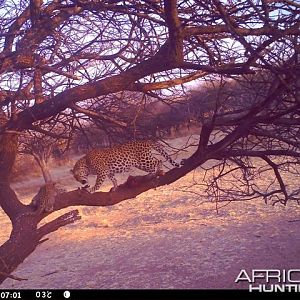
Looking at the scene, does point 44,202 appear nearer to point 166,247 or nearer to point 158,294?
point 158,294

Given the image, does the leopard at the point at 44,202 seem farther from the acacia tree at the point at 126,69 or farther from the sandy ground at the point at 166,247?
the sandy ground at the point at 166,247

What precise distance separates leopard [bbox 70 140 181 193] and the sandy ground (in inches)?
53.6

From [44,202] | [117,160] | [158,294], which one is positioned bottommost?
[158,294]

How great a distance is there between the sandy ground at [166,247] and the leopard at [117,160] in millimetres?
1362

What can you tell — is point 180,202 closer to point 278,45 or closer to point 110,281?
point 110,281

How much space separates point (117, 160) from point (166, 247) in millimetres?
4339

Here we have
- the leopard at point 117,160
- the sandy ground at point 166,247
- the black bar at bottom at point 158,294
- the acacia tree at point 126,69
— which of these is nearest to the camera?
the acacia tree at point 126,69

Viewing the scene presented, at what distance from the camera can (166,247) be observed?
12.2 meters

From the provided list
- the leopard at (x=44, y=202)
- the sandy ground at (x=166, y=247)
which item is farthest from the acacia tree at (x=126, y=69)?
the sandy ground at (x=166, y=247)

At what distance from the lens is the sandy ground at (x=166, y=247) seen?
32.5 feet

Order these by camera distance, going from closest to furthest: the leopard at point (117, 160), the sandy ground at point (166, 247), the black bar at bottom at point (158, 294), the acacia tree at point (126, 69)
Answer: the acacia tree at point (126, 69) → the black bar at bottom at point (158, 294) → the leopard at point (117, 160) → the sandy ground at point (166, 247)

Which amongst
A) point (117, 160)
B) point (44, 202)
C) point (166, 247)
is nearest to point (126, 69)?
point (44, 202)

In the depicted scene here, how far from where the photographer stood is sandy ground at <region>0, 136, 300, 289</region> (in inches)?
390

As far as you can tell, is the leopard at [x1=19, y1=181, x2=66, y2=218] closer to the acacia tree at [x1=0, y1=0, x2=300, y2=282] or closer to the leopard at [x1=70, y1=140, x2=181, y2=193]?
the acacia tree at [x1=0, y1=0, x2=300, y2=282]
